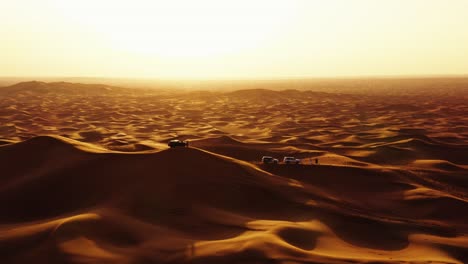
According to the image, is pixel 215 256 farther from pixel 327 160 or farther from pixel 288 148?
pixel 288 148

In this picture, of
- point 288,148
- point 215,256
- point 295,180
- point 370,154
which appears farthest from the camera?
point 288,148

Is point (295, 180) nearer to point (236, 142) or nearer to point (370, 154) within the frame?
point (370, 154)

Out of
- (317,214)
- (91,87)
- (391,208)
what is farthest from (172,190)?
(91,87)

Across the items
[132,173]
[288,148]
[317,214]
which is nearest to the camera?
[317,214]

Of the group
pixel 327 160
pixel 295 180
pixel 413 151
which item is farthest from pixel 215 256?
pixel 413 151

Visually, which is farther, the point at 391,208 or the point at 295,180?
the point at 295,180

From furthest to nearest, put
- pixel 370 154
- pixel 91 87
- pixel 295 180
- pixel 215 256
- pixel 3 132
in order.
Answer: pixel 91 87 → pixel 3 132 → pixel 370 154 → pixel 295 180 → pixel 215 256

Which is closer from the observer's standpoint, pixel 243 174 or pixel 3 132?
pixel 243 174

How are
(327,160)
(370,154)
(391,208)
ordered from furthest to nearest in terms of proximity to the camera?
(370,154), (327,160), (391,208)
